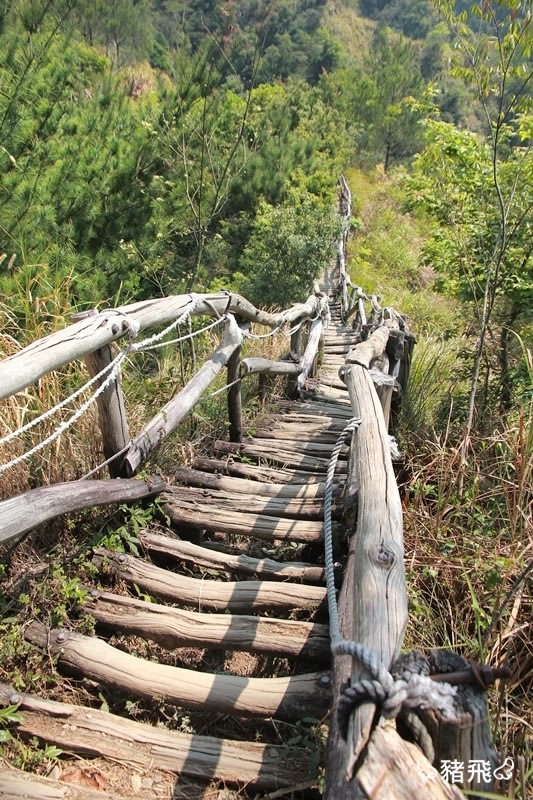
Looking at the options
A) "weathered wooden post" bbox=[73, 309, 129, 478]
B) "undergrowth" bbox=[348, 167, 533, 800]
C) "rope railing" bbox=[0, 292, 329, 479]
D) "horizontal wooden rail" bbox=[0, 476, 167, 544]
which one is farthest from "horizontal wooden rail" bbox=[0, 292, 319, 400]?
"undergrowth" bbox=[348, 167, 533, 800]

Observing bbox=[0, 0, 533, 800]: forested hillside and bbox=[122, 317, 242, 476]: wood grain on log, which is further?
bbox=[122, 317, 242, 476]: wood grain on log

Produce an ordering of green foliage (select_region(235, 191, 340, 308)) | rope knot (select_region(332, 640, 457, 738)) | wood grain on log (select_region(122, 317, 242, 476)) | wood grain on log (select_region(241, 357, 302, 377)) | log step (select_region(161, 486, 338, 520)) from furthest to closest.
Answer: green foliage (select_region(235, 191, 340, 308)) → wood grain on log (select_region(241, 357, 302, 377)) → log step (select_region(161, 486, 338, 520)) → wood grain on log (select_region(122, 317, 242, 476)) → rope knot (select_region(332, 640, 457, 738))

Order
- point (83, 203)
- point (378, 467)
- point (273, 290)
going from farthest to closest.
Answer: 1. point (273, 290)
2. point (83, 203)
3. point (378, 467)

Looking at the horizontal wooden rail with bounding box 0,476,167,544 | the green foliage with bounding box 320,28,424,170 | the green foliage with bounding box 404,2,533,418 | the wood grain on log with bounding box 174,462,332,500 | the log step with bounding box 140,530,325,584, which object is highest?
the green foliage with bounding box 320,28,424,170

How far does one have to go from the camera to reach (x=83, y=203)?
4.88 metres

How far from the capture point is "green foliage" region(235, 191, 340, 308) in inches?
427

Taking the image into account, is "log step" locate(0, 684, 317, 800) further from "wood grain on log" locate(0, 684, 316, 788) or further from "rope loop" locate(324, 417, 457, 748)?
"rope loop" locate(324, 417, 457, 748)

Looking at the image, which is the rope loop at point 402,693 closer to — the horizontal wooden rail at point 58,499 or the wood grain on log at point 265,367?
the horizontal wooden rail at point 58,499

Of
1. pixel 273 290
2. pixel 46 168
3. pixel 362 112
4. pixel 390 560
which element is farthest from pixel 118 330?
pixel 362 112

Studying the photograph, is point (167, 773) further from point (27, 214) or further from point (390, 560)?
point (27, 214)

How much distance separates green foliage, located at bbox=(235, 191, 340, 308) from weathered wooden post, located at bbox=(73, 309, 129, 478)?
8.57m

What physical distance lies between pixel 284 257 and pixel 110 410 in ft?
29.4

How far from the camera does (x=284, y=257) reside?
1090 centimetres

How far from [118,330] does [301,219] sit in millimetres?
9990
